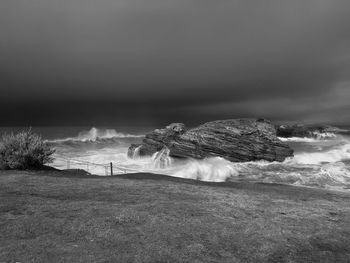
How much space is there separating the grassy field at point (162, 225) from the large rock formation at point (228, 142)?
25.1m

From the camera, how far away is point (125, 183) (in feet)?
43.5

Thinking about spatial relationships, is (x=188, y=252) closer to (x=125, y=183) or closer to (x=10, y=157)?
(x=125, y=183)

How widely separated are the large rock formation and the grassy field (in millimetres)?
25062

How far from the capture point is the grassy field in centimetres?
624

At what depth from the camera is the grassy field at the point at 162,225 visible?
6.24 meters

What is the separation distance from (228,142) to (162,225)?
31.2 m

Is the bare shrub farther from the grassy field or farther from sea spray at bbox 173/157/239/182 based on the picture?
sea spray at bbox 173/157/239/182

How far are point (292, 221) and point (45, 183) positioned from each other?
30.7 feet

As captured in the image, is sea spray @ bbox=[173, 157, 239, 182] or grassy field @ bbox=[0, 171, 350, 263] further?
sea spray @ bbox=[173, 157, 239, 182]

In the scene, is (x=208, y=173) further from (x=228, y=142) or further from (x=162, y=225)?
(x=162, y=225)

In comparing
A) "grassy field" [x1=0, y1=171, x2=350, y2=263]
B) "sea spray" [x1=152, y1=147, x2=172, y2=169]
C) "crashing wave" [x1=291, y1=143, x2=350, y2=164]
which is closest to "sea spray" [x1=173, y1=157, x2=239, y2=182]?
"sea spray" [x1=152, y1=147, x2=172, y2=169]

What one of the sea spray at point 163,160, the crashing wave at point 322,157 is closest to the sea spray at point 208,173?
the sea spray at point 163,160

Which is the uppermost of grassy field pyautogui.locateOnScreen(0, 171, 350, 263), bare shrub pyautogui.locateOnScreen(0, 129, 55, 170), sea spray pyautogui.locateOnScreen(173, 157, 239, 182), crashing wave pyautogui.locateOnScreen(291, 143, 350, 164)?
crashing wave pyautogui.locateOnScreen(291, 143, 350, 164)

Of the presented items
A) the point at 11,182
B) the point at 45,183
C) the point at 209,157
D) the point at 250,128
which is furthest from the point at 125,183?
the point at 250,128
